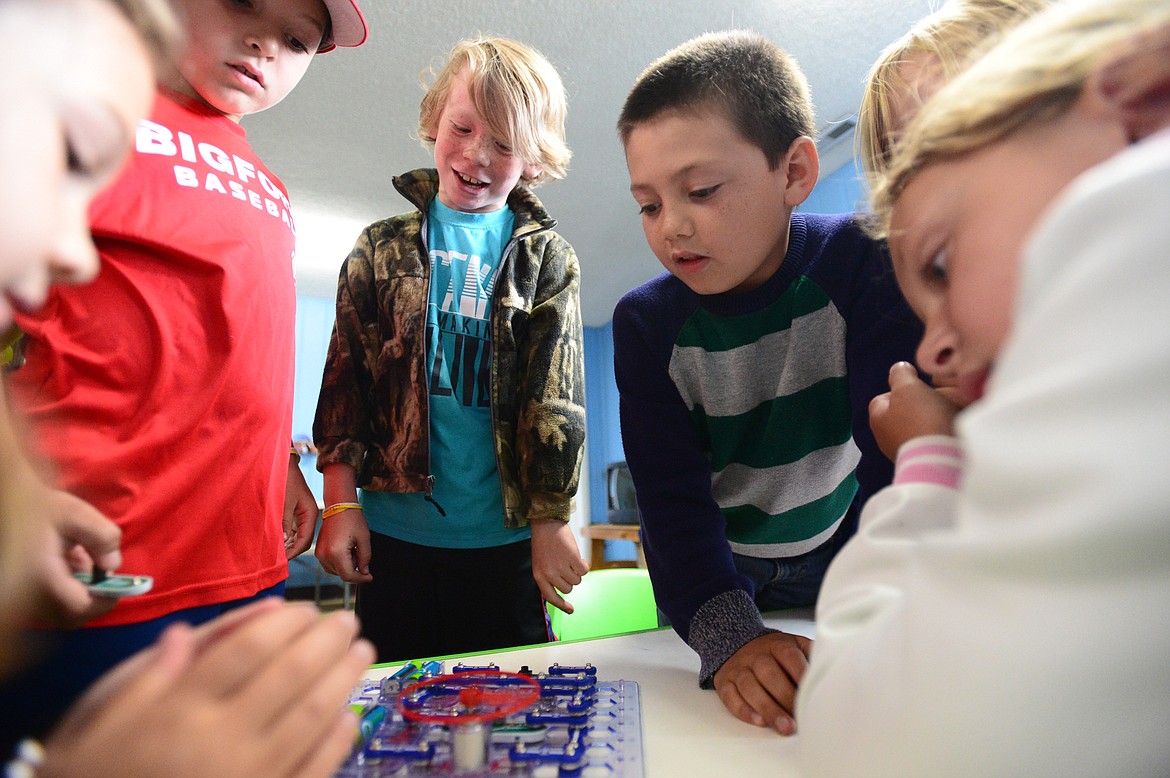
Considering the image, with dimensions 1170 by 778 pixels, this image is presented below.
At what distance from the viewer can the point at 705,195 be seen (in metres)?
0.70

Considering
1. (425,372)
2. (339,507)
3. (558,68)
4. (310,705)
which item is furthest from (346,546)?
(558,68)

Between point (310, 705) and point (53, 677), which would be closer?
point (310, 705)

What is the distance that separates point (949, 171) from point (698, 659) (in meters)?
0.52

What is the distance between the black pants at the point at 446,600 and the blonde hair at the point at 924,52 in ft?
2.32

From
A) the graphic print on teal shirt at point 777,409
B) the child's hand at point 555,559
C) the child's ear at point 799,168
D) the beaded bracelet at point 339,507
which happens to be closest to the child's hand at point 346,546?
the beaded bracelet at point 339,507

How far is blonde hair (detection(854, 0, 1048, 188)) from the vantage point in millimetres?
567

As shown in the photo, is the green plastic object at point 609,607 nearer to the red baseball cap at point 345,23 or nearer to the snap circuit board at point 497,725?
the snap circuit board at point 497,725

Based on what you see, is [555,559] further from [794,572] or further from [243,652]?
[243,652]

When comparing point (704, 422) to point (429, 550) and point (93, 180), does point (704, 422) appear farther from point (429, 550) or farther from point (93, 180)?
point (93, 180)

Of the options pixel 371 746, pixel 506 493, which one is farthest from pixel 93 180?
pixel 506 493

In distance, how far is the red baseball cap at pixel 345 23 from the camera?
0.75m

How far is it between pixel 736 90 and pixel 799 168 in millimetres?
118

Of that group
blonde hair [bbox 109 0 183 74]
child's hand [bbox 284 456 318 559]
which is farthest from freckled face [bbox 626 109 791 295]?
child's hand [bbox 284 456 318 559]

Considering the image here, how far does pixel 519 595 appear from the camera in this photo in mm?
965
